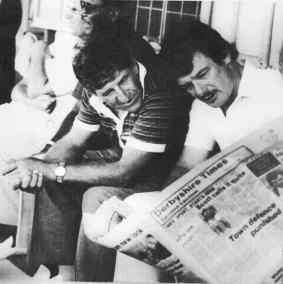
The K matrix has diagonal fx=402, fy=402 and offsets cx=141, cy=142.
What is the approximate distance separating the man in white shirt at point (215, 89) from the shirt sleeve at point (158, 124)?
43 millimetres

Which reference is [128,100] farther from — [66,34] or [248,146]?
[248,146]

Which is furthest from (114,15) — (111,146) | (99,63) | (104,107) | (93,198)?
(93,198)

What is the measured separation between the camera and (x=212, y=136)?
3.84 ft

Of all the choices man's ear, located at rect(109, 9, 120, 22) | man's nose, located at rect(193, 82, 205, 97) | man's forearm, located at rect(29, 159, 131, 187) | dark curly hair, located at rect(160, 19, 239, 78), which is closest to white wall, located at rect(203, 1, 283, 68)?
dark curly hair, located at rect(160, 19, 239, 78)

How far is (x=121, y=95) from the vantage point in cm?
112

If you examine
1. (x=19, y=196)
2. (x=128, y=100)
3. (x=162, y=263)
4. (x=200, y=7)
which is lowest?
(x=162, y=263)

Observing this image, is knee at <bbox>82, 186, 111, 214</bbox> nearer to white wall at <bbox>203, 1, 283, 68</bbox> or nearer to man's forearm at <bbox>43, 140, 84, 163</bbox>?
man's forearm at <bbox>43, 140, 84, 163</bbox>

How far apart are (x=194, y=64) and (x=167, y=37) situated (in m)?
0.11

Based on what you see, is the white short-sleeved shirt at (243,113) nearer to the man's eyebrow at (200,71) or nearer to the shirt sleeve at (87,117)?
the man's eyebrow at (200,71)

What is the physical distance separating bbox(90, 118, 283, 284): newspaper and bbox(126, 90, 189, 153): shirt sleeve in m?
0.12

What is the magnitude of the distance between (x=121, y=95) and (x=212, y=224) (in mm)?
441

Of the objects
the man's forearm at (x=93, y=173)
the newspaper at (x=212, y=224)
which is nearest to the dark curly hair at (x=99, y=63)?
the man's forearm at (x=93, y=173)

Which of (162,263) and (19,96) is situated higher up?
(19,96)

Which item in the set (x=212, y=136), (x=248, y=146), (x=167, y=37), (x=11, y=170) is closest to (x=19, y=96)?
(x=11, y=170)
